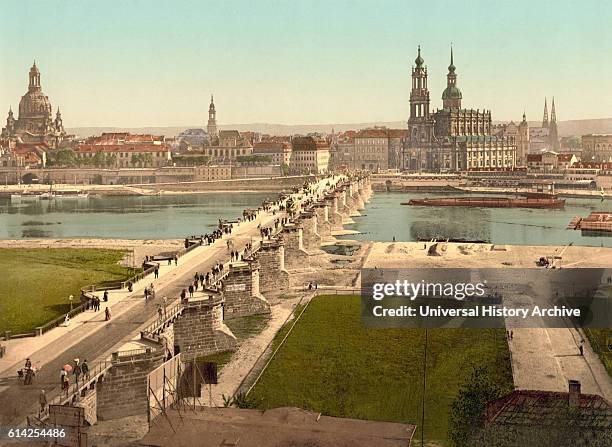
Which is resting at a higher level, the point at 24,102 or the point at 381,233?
the point at 24,102

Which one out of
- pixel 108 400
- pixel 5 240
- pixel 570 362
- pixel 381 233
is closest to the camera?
pixel 108 400

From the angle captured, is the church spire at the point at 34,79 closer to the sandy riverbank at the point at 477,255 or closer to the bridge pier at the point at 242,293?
the sandy riverbank at the point at 477,255

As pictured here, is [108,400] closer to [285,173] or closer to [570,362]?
[570,362]

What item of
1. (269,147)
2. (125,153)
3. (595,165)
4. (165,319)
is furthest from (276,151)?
(165,319)

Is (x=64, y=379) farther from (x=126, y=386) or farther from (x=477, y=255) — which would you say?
(x=477, y=255)

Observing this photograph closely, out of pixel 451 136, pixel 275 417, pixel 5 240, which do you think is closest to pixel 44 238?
pixel 5 240

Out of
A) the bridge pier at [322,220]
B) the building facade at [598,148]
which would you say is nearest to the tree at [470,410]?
the bridge pier at [322,220]

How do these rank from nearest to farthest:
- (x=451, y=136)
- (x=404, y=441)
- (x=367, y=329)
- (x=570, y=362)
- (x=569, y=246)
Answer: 1. (x=404, y=441)
2. (x=570, y=362)
3. (x=367, y=329)
4. (x=569, y=246)
5. (x=451, y=136)
